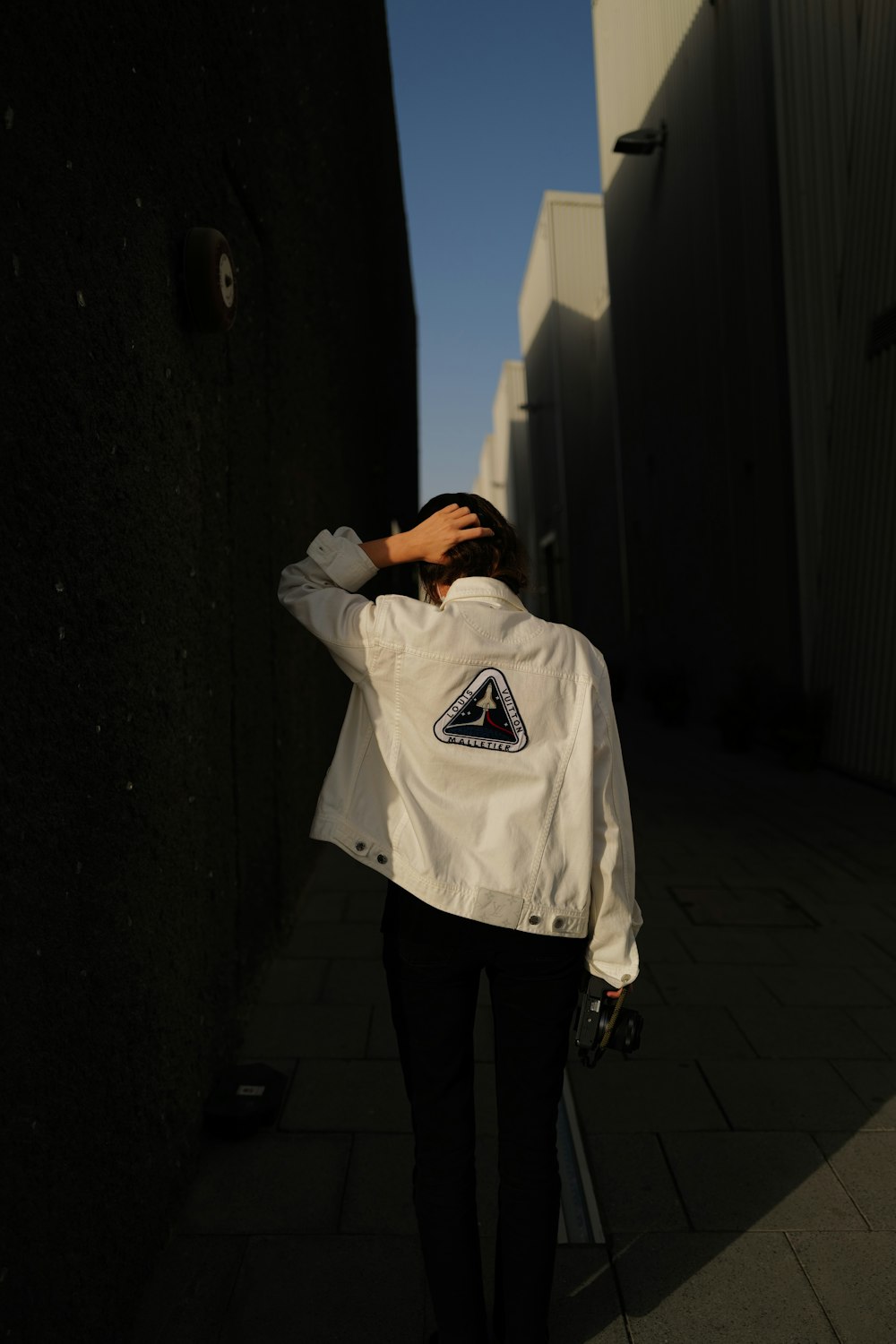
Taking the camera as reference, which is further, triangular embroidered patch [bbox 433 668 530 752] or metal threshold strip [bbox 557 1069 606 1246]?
metal threshold strip [bbox 557 1069 606 1246]

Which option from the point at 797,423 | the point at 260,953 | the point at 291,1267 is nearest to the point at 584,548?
the point at 797,423

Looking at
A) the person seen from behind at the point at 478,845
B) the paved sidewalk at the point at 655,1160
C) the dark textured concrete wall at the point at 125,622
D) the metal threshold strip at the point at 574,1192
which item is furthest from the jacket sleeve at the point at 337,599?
the paved sidewalk at the point at 655,1160

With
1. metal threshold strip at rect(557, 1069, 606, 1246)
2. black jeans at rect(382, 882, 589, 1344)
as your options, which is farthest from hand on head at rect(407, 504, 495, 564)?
metal threshold strip at rect(557, 1069, 606, 1246)

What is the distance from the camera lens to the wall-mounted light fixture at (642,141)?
556 inches

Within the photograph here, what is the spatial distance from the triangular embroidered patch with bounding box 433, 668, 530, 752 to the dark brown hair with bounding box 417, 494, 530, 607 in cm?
21

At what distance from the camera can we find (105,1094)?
6.62ft

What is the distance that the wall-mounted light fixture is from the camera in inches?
556

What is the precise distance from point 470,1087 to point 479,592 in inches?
35.4

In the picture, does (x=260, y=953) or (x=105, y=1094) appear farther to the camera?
(x=260, y=953)

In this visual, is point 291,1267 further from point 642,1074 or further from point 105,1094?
point 642,1074

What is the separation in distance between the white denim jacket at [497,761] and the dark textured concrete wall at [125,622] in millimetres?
527

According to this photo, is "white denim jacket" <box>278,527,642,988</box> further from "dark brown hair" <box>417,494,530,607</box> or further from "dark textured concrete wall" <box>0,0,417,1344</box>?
"dark textured concrete wall" <box>0,0,417,1344</box>

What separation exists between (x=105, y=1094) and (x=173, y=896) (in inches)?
22.9

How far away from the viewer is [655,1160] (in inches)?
108
